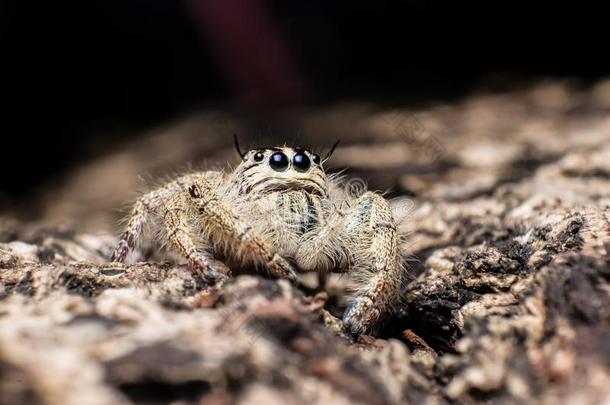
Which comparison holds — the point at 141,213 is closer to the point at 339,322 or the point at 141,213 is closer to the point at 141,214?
the point at 141,214

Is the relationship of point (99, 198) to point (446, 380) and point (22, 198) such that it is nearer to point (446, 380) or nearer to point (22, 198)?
point (22, 198)

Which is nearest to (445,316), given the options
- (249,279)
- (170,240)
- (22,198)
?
(249,279)

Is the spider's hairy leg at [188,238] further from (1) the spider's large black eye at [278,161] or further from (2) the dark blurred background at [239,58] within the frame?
(2) the dark blurred background at [239,58]

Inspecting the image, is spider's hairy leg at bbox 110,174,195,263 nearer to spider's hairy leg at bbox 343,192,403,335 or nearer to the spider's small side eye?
the spider's small side eye

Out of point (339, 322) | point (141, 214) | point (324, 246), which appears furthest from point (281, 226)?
point (141, 214)

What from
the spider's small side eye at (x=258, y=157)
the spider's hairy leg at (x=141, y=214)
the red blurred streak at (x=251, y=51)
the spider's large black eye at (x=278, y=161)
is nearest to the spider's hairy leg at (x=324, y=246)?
the spider's large black eye at (x=278, y=161)

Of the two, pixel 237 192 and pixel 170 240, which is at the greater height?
pixel 237 192

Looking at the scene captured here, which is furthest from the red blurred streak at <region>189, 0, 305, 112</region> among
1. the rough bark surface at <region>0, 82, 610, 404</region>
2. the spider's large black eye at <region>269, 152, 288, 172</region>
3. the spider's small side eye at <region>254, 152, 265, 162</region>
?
the spider's large black eye at <region>269, 152, 288, 172</region>
